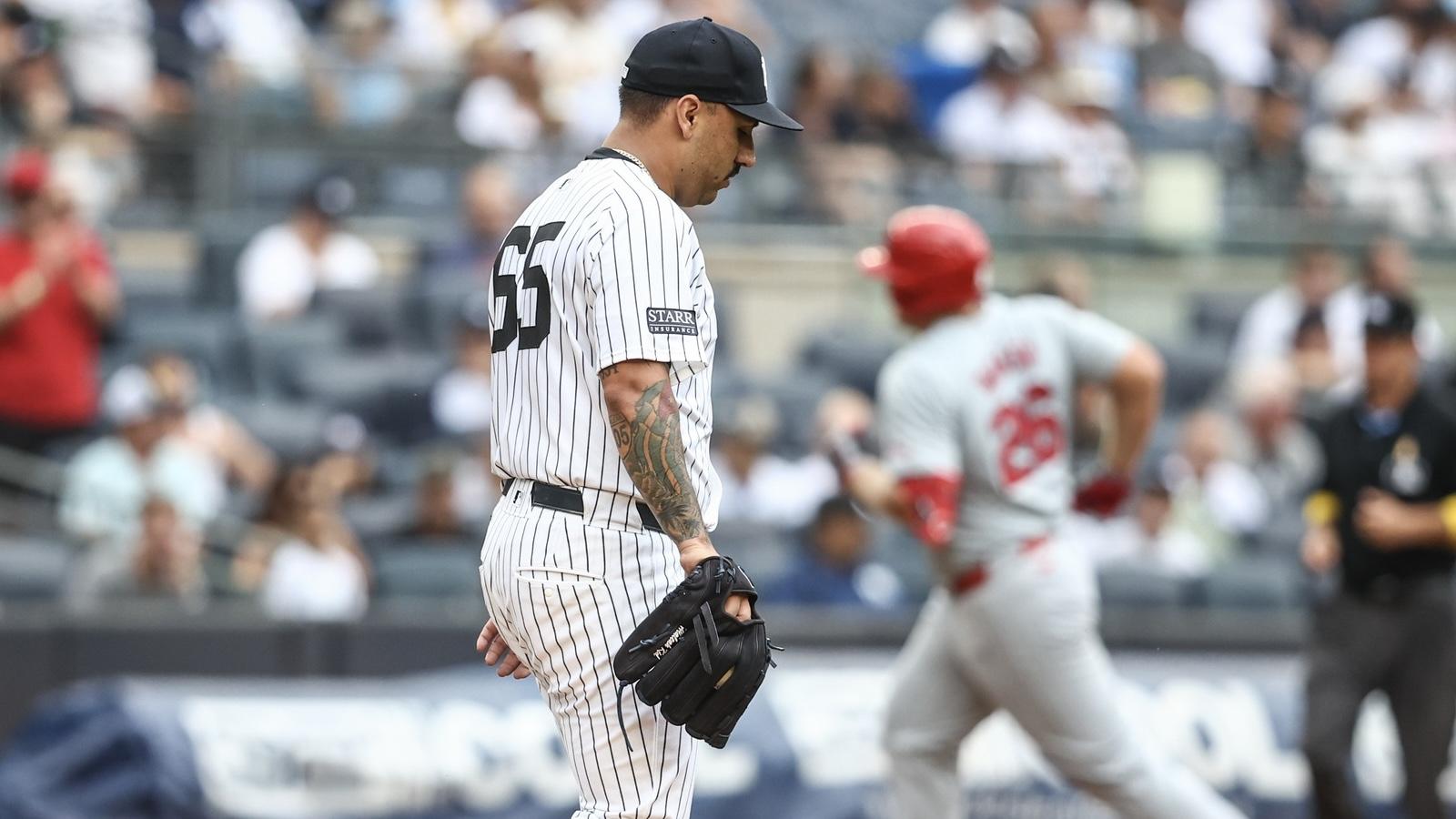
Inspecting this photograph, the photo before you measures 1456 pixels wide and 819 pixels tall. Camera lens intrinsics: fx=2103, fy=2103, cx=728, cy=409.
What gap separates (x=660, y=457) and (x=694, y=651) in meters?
0.36

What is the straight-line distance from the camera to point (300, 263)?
10.7 metres

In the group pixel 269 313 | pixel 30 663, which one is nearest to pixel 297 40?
pixel 269 313

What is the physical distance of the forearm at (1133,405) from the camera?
20.3 ft

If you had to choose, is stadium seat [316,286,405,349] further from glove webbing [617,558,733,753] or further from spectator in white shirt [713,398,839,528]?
glove webbing [617,558,733,753]

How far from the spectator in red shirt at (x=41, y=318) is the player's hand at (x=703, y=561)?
6.24 metres

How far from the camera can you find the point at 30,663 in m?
7.94

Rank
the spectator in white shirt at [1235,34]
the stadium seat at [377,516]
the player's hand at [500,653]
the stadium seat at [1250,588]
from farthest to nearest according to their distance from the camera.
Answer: the spectator in white shirt at [1235,34], the stadium seat at [1250,588], the stadium seat at [377,516], the player's hand at [500,653]

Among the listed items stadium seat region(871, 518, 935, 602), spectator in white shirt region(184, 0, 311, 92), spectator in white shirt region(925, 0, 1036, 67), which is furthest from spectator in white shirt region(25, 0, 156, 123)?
spectator in white shirt region(925, 0, 1036, 67)

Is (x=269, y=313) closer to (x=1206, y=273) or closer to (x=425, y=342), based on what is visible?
(x=425, y=342)

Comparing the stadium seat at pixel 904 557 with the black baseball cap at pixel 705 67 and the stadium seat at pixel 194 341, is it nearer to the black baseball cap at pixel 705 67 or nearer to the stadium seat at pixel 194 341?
the stadium seat at pixel 194 341

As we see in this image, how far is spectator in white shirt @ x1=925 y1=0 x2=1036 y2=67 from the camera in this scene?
13688 mm

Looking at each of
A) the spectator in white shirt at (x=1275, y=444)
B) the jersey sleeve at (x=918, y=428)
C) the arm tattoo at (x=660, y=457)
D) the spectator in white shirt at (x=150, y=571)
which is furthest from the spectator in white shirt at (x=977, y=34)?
the arm tattoo at (x=660, y=457)

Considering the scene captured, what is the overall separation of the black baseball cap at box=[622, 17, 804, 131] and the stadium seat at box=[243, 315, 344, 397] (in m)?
6.52

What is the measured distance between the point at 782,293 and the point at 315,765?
501 cm
